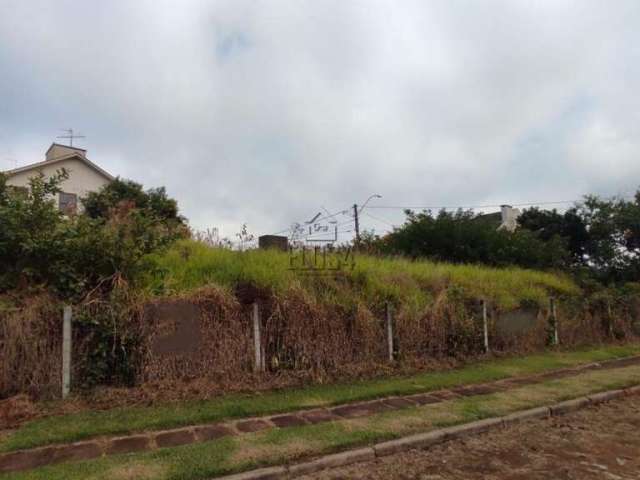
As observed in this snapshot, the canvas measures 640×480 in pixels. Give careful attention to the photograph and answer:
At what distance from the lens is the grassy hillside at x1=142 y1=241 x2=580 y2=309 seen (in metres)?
7.15

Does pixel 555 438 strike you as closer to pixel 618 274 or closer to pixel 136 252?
pixel 136 252

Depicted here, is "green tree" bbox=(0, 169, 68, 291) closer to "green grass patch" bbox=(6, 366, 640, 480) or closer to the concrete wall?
"green grass patch" bbox=(6, 366, 640, 480)

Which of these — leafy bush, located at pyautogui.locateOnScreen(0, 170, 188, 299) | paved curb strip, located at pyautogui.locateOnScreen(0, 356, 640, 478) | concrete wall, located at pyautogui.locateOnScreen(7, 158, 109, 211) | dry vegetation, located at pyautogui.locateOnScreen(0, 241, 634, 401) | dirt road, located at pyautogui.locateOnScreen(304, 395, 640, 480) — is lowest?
dirt road, located at pyautogui.locateOnScreen(304, 395, 640, 480)

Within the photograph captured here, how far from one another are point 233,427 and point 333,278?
→ 12.4ft

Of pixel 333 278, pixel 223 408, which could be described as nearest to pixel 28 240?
pixel 223 408

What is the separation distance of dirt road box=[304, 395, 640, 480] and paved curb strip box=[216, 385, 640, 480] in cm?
8

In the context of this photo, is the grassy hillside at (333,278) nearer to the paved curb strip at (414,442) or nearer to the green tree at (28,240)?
the green tree at (28,240)

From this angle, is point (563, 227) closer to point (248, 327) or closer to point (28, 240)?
point (248, 327)

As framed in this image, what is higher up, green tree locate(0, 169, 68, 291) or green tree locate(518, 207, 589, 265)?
green tree locate(518, 207, 589, 265)

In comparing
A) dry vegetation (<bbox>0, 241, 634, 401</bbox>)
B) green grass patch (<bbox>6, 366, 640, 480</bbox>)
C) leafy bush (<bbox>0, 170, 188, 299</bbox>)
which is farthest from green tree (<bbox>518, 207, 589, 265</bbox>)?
leafy bush (<bbox>0, 170, 188, 299</bbox>)

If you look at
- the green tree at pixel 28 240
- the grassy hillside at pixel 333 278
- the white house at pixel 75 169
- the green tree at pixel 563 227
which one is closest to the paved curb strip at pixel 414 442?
the grassy hillside at pixel 333 278

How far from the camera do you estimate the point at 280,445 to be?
14.0 feet

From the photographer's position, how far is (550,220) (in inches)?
1003

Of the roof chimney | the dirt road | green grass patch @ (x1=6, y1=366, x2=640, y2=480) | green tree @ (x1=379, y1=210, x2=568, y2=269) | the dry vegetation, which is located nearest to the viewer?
green grass patch @ (x1=6, y1=366, x2=640, y2=480)
